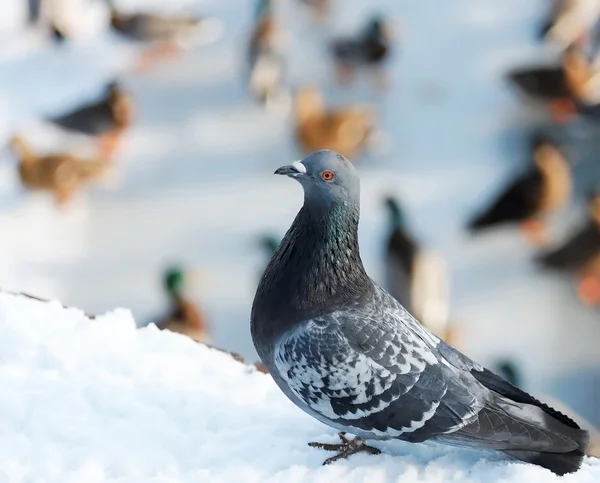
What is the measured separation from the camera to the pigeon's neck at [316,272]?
8.27 feet

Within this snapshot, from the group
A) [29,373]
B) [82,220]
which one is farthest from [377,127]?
[29,373]

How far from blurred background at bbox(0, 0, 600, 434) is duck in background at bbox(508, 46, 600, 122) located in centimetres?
2

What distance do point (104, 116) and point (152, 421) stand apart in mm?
4395

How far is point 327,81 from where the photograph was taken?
25.2ft

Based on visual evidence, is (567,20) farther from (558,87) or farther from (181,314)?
(181,314)

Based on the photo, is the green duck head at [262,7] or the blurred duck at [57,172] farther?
the green duck head at [262,7]

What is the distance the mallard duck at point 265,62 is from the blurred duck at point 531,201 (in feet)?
6.91

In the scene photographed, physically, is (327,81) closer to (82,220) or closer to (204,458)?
(82,220)

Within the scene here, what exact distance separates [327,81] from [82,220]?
2.50 m

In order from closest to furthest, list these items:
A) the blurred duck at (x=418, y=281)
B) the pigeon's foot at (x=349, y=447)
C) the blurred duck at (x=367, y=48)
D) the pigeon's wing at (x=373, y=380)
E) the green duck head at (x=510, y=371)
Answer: the pigeon's wing at (x=373, y=380) < the pigeon's foot at (x=349, y=447) < the green duck head at (x=510, y=371) < the blurred duck at (x=418, y=281) < the blurred duck at (x=367, y=48)

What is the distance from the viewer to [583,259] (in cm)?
610

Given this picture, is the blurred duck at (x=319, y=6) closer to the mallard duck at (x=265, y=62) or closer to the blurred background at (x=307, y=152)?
the blurred background at (x=307, y=152)

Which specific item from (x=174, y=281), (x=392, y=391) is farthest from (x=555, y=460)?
(x=174, y=281)

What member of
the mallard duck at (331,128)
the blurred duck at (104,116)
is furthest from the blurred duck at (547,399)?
the blurred duck at (104,116)
